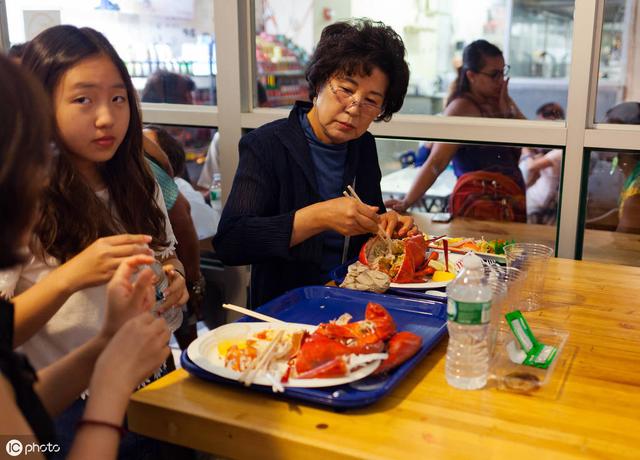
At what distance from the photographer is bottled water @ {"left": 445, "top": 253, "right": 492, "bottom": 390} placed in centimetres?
118

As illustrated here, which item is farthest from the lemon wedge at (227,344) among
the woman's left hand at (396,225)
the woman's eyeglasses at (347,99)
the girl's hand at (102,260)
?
the woman's eyeglasses at (347,99)

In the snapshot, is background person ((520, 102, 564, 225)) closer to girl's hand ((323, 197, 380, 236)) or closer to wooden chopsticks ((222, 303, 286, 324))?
girl's hand ((323, 197, 380, 236))

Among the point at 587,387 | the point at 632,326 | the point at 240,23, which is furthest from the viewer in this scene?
the point at 240,23

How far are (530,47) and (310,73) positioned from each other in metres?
4.49

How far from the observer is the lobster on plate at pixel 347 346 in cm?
117

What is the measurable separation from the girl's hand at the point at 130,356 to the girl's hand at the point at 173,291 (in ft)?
1.37

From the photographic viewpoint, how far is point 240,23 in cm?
274

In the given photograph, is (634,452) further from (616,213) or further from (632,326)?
(616,213)

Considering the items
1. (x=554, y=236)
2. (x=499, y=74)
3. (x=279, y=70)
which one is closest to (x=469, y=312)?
(x=554, y=236)

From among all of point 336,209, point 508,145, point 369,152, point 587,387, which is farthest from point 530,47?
point 587,387

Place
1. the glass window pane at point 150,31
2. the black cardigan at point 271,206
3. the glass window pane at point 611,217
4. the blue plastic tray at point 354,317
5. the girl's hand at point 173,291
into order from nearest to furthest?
the blue plastic tray at point 354,317 < the girl's hand at point 173,291 < the black cardigan at point 271,206 < the glass window pane at point 611,217 < the glass window pane at point 150,31

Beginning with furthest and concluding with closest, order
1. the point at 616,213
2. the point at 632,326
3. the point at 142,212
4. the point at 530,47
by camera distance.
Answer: the point at 530,47 → the point at 616,213 → the point at 142,212 → the point at 632,326

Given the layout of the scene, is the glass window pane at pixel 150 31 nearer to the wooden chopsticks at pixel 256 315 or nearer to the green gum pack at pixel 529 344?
the wooden chopsticks at pixel 256 315
